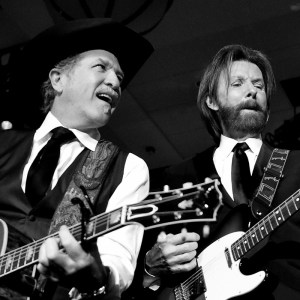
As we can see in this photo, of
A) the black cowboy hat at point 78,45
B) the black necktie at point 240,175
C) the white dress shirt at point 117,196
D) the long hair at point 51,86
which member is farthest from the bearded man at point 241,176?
the long hair at point 51,86

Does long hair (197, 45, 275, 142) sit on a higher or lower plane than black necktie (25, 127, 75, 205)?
lower

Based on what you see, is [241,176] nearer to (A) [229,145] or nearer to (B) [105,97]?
(A) [229,145]

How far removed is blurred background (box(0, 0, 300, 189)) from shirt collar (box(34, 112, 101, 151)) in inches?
38.4

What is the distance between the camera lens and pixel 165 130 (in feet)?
19.7

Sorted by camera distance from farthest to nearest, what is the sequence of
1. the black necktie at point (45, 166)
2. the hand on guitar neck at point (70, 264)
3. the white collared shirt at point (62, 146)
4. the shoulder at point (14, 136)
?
the shoulder at point (14, 136) < the white collared shirt at point (62, 146) < the black necktie at point (45, 166) < the hand on guitar neck at point (70, 264)

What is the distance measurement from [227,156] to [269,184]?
297mm

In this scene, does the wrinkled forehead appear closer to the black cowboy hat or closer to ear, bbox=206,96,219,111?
ear, bbox=206,96,219,111

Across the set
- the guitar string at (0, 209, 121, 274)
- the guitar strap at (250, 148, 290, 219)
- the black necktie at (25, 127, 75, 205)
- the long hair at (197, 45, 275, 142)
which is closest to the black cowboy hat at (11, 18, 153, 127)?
the long hair at (197, 45, 275, 142)

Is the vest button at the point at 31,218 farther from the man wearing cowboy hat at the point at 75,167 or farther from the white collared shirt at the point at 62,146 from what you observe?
the white collared shirt at the point at 62,146

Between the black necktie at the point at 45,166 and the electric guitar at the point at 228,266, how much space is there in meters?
0.67

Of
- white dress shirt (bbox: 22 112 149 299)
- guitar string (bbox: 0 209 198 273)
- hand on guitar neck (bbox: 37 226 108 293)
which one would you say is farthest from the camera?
white dress shirt (bbox: 22 112 149 299)

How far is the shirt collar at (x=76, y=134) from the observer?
2105mm

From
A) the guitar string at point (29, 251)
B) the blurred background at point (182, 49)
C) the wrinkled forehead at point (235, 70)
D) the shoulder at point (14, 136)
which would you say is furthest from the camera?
the blurred background at point (182, 49)

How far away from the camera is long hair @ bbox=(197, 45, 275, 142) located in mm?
2643
